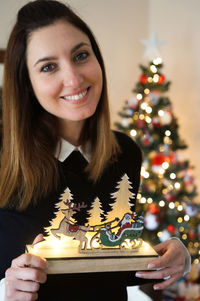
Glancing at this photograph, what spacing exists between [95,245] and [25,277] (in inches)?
8.3

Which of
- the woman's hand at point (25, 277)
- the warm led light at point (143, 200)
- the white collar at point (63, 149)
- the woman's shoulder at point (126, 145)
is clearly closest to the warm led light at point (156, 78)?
the warm led light at point (143, 200)

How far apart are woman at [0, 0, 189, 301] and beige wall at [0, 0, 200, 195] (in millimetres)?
2147

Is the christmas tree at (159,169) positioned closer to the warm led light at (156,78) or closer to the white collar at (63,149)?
the warm led light at (156,78)

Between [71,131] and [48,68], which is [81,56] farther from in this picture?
[71,131]

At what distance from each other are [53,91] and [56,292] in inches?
24.6

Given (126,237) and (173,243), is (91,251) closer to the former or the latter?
(126,237)

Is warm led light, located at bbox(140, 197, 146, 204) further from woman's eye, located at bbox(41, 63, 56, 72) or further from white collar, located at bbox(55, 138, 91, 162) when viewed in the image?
woman's eye, located at bbox(41, 63, 56, 72)

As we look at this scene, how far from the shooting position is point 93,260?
0.93 metres

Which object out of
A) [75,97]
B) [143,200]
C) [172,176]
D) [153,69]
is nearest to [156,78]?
[153,69]

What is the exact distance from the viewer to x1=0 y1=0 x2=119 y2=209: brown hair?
1.14m

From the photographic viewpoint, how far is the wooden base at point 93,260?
0.91m

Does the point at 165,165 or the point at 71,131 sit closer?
the point at 71,131

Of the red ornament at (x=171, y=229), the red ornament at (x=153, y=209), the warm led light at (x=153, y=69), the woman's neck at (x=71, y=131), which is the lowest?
the red ornament at (x=171, y=229)

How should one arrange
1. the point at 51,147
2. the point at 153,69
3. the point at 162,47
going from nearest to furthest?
the point at 51,147 < the point at 153,69 < the point at 162,47
